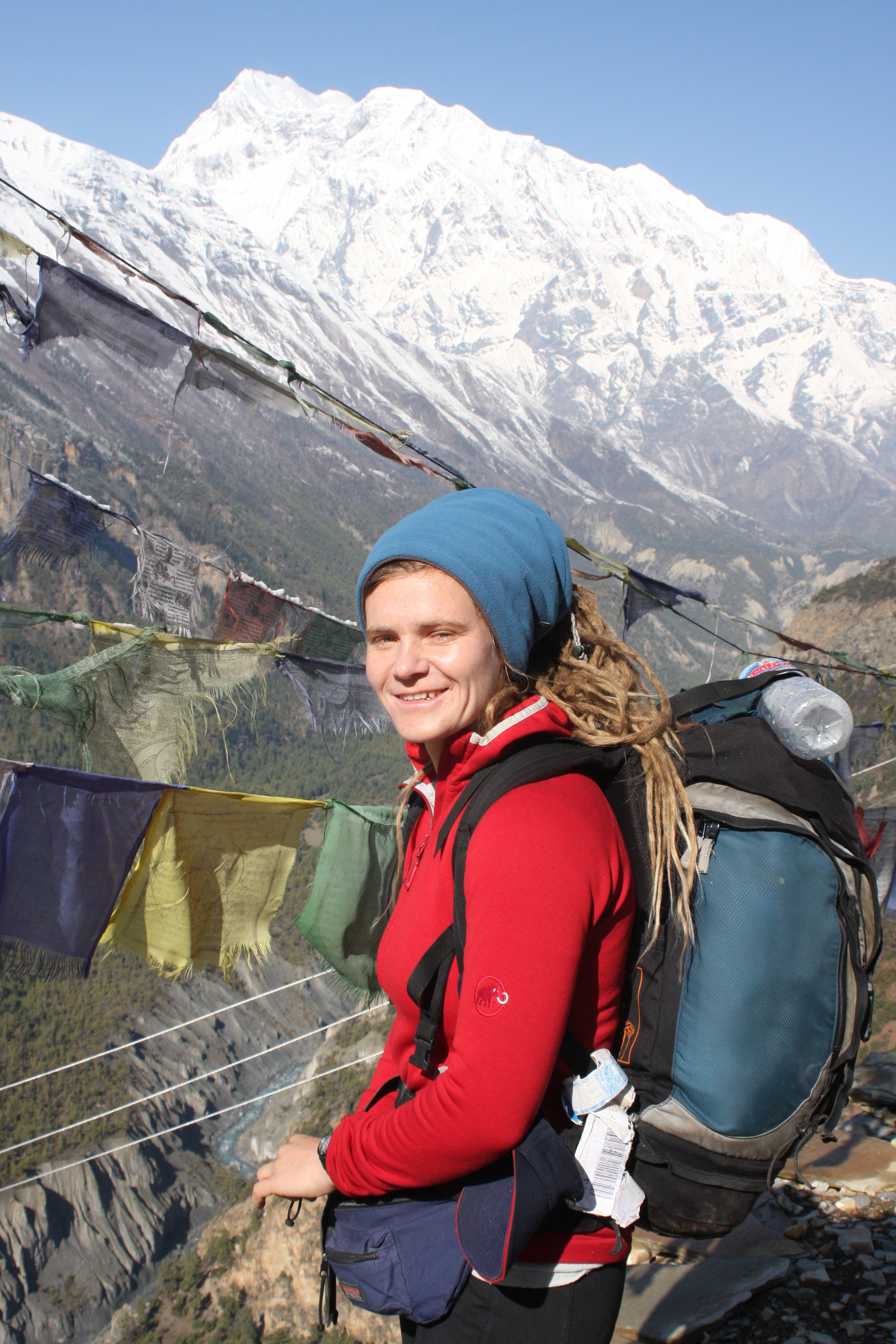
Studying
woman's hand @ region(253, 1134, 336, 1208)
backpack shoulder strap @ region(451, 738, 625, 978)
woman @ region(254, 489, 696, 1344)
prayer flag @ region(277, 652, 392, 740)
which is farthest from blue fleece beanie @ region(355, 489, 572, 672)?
prayer flag @ region(277, 652, 392, 740)

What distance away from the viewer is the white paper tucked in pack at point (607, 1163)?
137 centimetres

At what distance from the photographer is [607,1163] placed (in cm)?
139

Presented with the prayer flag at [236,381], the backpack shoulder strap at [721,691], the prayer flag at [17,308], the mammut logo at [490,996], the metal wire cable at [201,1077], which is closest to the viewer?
the mammut logo at [490,996]

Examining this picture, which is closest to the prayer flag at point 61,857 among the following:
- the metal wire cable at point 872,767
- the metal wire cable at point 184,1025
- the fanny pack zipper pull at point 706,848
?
the metal wire cable at point 184,1025

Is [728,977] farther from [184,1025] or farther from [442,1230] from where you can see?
[184,1025]

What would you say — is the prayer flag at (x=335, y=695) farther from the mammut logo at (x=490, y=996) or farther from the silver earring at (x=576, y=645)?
the mammut logo at (x=490, y=996)

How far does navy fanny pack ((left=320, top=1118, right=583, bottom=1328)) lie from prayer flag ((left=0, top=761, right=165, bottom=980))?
8.63 feet

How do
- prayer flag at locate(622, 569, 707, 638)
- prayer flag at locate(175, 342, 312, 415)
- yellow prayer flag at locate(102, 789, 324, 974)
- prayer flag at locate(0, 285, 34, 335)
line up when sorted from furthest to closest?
prayer flag at locate(622, 569, 707, 638)
prayer flag at locate(175, 342, 312, 415)
yellow prayer flag at locate(102, 789, 324, 974)
prayer flag at locate(0, 285, 34, 335)

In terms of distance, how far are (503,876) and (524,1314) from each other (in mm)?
883

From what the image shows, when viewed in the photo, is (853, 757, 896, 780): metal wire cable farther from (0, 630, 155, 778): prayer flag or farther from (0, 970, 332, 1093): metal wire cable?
(0, 630, 155, 778): prayer flag

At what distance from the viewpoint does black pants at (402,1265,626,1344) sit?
4.68 feet

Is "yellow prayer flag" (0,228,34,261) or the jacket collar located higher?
"yellow prayer flag" (0,228,34,261)

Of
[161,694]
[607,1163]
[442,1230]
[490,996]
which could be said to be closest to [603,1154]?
[607,1163]

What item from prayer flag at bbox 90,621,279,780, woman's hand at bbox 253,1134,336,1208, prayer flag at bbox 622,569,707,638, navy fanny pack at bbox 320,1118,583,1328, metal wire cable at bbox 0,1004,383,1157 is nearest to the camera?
navy fanny pack at bbox 320,1118,583,1328
